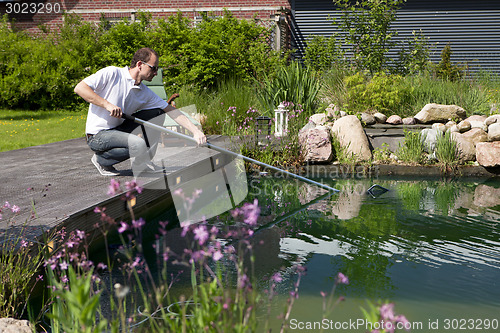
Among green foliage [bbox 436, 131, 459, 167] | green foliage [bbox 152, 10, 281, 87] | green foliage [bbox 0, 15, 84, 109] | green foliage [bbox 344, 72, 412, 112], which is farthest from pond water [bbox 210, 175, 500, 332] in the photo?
green foliage [bbox 0, 15, 84, 109]

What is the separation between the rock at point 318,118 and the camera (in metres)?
7.59

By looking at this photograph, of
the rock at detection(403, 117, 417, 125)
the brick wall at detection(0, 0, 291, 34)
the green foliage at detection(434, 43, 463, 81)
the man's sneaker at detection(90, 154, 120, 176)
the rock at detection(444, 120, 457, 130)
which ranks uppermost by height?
the brick wall at detection(0, 0, 291, 34)

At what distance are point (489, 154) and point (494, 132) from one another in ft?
1.58

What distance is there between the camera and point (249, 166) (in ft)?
21.7

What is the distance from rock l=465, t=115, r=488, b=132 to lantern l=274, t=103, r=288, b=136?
8.72 ft

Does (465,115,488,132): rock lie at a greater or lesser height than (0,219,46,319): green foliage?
lesser

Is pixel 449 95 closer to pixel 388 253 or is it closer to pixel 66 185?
pixel 388 253

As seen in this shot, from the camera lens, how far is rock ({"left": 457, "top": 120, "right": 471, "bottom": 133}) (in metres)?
7.11

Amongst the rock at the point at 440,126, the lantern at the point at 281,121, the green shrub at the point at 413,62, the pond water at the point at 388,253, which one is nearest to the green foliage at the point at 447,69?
the green shrub at the point at 413,62

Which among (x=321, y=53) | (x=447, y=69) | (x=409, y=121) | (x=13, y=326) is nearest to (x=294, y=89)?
(x=409, y=121)

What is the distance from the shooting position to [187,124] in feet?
14.3

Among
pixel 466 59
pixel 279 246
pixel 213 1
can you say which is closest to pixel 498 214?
pixel 279 246

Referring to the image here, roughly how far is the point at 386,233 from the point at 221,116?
4.90 m

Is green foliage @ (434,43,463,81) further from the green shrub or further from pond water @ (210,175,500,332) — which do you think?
pond water @ (210,175,500,332)
